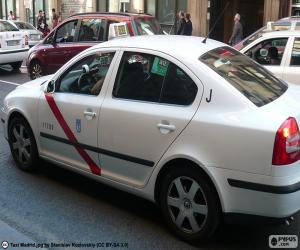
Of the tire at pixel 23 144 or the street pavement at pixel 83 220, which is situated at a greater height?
the tire at pixel 23 144

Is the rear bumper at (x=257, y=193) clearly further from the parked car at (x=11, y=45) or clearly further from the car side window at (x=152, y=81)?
the parked car at (x=11, y=45)

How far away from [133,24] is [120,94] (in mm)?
6005

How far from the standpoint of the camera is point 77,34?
11180mm

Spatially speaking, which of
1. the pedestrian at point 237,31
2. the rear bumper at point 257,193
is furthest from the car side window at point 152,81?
the pedestrian at point 237,31

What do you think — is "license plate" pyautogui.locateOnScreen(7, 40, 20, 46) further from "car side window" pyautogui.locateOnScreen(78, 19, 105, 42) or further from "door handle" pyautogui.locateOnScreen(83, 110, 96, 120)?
"door handle" pyautogui.locateOnScreen(83, 110, 96, 120)

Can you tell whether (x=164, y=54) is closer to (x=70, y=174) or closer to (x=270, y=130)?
(x=270, y=130)

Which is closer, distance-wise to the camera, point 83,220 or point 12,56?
point 83,220

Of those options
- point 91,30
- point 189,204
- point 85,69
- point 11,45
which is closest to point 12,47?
point 11,45

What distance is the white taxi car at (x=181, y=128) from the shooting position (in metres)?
3.62

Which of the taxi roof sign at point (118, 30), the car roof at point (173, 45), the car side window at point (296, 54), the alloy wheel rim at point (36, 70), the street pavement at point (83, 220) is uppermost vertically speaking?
the car roof at point (173, 45)

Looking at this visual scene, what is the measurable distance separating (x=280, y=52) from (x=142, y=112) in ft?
13.3

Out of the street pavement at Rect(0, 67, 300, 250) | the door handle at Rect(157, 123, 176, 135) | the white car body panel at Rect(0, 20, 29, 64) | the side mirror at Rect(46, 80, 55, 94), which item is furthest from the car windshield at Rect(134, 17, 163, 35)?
the door handle at Rect(157, 123, 176, 135)

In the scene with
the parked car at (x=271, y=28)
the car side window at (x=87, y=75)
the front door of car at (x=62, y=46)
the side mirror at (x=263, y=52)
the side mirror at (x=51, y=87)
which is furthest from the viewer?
the front door of car at (x=62, y=46)

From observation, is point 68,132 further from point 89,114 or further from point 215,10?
point 215,10
